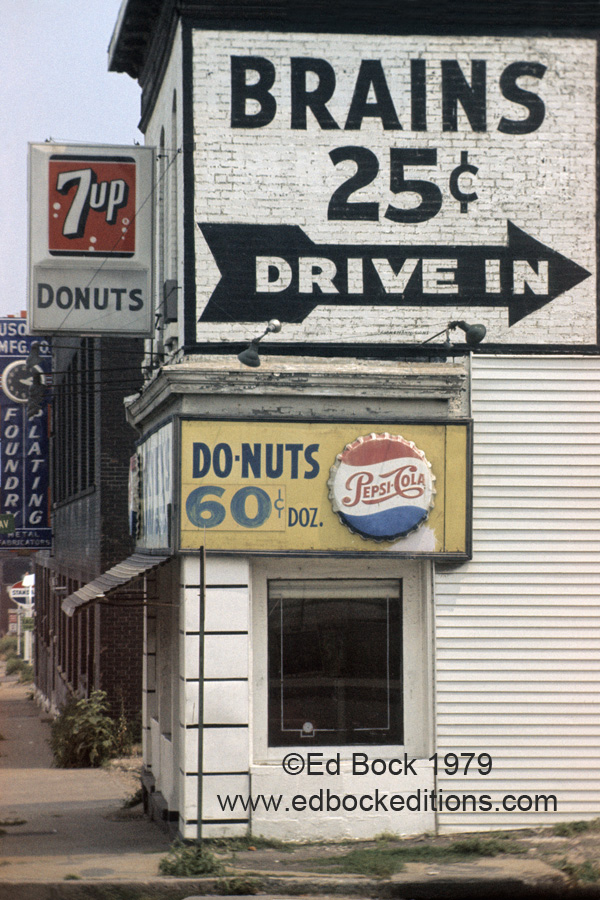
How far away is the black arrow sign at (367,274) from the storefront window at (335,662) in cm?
305

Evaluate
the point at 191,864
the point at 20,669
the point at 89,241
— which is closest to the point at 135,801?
the point at 191,864

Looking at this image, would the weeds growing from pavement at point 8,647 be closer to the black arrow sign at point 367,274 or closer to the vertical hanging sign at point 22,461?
the vertical hanging sign at point 22,461

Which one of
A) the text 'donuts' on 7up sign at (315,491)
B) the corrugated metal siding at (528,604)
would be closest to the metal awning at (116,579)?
the text 'donuts' on 7up sign at (315,491)

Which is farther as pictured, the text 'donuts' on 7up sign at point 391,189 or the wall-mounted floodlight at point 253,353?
the text 'donuts' on 7up sign at point 391,189

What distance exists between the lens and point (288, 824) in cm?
1166

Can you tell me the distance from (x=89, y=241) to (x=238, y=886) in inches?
298

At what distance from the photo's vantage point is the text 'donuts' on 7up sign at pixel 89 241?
44.8 feet

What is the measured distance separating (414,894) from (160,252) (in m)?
8.53

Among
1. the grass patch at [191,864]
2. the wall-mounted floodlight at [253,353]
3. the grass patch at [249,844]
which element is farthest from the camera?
the wall-mounted floodlight at [253,353]

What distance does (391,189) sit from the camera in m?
12.7

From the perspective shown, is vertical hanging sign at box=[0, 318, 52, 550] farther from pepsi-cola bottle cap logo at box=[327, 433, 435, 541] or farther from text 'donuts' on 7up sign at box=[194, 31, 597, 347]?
pepsi-cola bottle cap logo at box=[327, 433, 435, 541]

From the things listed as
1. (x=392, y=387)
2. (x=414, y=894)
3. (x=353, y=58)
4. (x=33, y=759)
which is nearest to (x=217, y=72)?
(x=353, y=58)

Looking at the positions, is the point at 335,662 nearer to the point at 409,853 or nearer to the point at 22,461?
the point at 409,853

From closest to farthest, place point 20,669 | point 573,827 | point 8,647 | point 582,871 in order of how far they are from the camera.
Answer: point 582,871 < point 573,827 < point 20,669 < point 8,647
